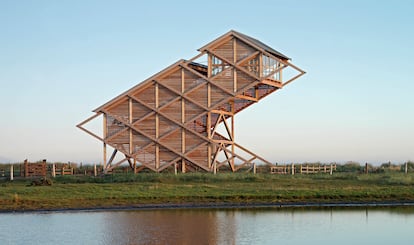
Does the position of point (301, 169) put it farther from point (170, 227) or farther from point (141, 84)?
point (170, 227)

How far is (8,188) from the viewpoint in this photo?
3991cm

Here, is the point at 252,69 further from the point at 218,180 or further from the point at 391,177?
the point at 391,177

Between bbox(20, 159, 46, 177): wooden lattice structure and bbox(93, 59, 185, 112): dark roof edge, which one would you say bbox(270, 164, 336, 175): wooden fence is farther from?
bbox(20, 159, 46, 177): wooden lattice structure

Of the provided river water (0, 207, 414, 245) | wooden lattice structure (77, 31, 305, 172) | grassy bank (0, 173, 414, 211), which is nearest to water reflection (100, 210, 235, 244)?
river water (0, 207, 414, 245)

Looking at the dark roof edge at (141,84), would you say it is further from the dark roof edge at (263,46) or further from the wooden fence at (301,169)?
the wooden fence at (301,169)

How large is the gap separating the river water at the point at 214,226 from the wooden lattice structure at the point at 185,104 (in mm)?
21048

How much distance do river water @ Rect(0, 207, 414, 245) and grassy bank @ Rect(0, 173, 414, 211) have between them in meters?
3.41

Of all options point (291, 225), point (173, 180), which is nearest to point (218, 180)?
point (173, 180)

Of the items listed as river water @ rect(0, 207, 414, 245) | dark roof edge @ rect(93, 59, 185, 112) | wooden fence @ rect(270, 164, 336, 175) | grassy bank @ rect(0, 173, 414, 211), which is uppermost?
dark roof edge @ rect(93, 59, 185, 112)

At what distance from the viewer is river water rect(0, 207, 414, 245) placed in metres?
20.7

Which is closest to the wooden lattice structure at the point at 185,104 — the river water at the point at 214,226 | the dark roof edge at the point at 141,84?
the dark roof edge at the point at 141,84

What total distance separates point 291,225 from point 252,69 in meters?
27.2

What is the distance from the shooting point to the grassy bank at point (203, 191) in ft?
111

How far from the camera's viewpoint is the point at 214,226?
77.9ft
